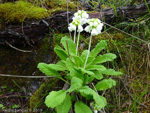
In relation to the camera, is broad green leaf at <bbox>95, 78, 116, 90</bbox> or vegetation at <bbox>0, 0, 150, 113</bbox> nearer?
broad green leaf at <bbox>95, 78, 116, 90</bbox>

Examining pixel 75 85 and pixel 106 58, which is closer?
pixel 75 85

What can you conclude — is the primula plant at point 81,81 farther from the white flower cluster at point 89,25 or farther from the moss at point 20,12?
the moss at point 20,12

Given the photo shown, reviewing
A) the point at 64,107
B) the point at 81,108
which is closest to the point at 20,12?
the point at 64,107

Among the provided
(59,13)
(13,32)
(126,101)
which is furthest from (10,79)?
(126,101)

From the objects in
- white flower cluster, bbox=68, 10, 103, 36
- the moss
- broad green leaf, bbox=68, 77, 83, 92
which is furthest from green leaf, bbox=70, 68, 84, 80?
the moss

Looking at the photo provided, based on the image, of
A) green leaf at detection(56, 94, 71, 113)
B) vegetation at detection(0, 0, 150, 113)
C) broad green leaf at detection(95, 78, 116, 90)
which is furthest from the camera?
vegetation at detection(0, 0, 150, 113)

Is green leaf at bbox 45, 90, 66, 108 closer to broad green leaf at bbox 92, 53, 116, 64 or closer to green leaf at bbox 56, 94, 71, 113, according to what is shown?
green leaf at bbox 56, 94, 71, 113

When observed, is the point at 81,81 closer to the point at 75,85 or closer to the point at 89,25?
the point at 75,85

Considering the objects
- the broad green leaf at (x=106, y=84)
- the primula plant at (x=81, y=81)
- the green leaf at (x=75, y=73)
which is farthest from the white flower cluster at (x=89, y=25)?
the broad green leaf at (x=106, y=84)

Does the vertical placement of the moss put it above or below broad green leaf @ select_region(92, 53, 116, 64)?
above
